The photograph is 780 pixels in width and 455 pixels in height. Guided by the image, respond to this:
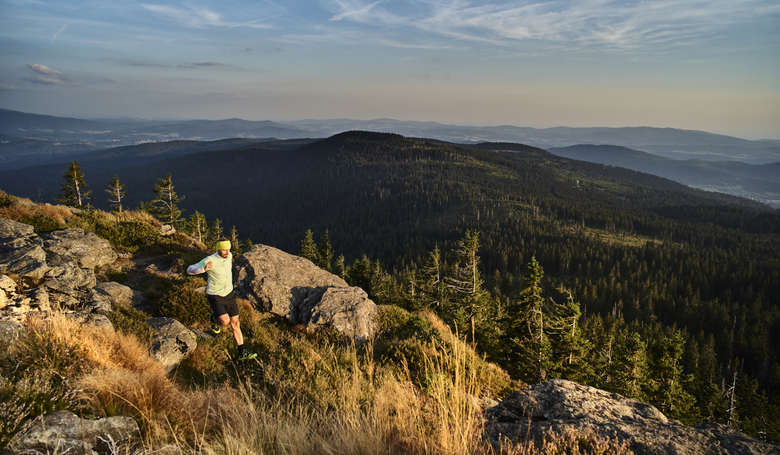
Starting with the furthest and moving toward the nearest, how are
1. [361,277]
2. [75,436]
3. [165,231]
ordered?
[361,277]
[165,231]
[75,436]

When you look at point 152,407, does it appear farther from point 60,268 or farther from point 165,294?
point 165,294

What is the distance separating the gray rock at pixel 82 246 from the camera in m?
14.7

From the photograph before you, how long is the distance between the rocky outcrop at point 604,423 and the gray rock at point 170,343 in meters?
7.07

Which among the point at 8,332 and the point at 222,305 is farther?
the point at 222,305

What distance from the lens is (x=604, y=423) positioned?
215 inches

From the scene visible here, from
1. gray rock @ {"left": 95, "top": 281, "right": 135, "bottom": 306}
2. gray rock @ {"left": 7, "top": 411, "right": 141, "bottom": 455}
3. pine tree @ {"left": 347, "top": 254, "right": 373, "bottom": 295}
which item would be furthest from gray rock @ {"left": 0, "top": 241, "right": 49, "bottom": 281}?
pine tree @ {"left": 347, "top": 254, "right": 373, "bottom": 295}

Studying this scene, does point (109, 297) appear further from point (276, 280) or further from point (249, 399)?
point (249, 399)

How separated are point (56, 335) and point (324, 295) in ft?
29.5

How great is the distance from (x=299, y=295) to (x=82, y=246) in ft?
31.7

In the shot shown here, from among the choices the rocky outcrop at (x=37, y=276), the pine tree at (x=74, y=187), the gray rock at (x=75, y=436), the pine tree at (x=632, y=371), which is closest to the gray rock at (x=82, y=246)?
the rocky outcrop at (x=37, y=276)

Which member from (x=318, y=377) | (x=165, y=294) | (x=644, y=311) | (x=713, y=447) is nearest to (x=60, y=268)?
(x=165, y=294)

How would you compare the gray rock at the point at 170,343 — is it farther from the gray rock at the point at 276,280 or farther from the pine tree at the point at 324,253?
the pine tree at the point at 324,253

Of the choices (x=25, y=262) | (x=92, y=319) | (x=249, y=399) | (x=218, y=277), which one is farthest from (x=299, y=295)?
(x=249, y=399)

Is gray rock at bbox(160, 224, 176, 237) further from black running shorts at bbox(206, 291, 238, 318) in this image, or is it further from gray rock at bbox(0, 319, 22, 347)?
gray rock at bbox(0, 319, 22, 347)
